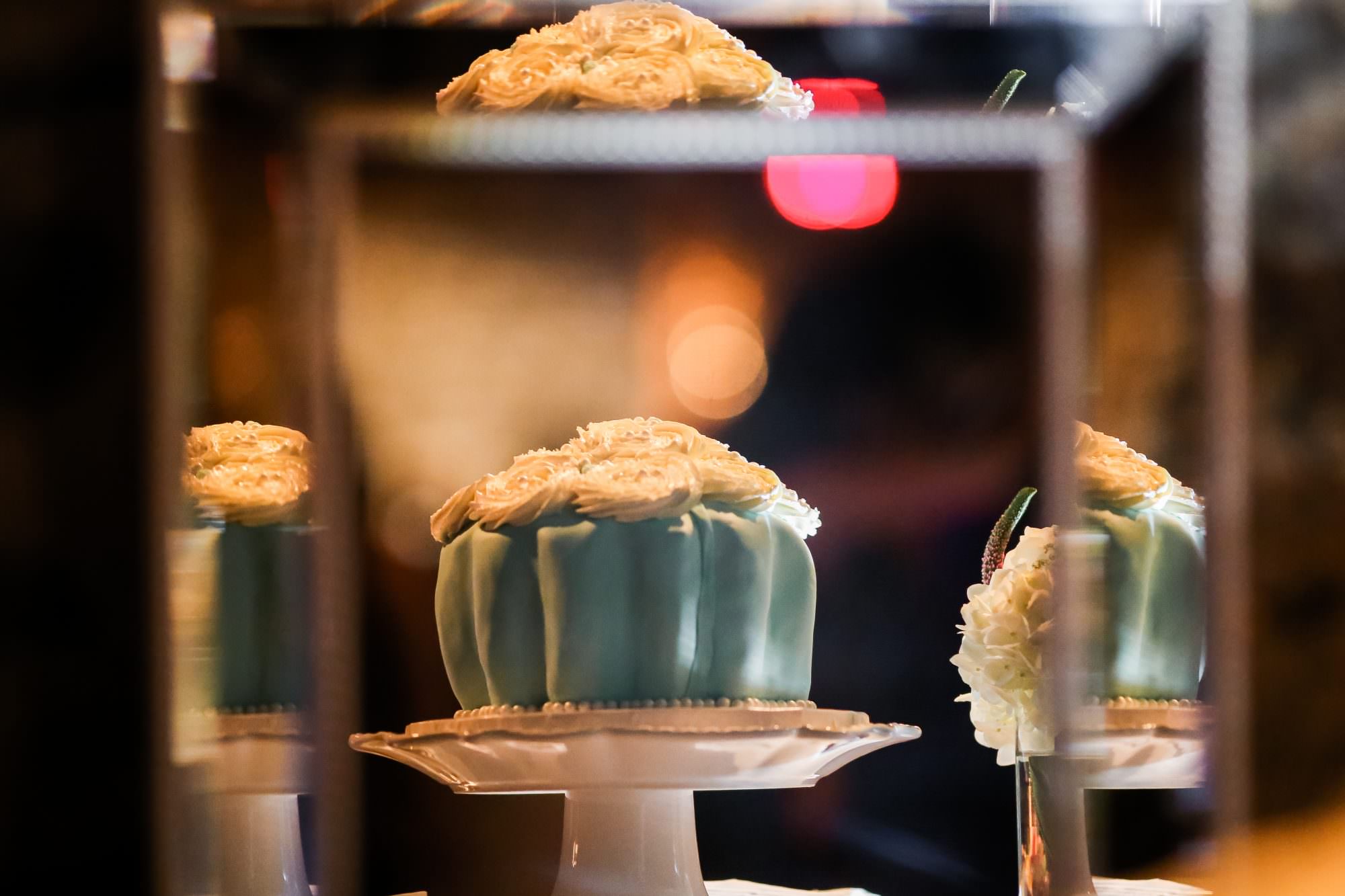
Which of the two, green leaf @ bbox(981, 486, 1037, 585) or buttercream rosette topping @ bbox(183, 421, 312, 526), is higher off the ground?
buttercream rosette topping @ bbox(183, 421, 312, 526)

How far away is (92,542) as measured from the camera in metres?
0.63

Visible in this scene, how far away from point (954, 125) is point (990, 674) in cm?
34

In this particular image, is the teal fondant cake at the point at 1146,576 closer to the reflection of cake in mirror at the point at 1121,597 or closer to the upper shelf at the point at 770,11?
the reflection of cake in mirror at the point at 1121,597

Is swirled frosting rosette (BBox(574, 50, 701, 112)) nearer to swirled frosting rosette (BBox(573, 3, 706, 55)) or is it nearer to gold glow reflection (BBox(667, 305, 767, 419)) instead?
swirled frosting rosette (BBox(573, 3, 706, 55))

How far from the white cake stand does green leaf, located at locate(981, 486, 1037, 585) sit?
109mm

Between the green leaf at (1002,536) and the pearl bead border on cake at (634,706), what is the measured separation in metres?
0.14

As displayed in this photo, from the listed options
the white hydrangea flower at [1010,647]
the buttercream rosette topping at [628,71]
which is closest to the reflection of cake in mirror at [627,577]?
the white hydrangea flower at [1010,647]

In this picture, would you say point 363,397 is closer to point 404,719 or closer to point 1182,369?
point 404,719

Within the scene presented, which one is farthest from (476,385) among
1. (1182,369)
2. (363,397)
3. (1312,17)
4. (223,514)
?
(1312,17)

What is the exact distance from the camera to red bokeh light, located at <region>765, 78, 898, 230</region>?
82cm

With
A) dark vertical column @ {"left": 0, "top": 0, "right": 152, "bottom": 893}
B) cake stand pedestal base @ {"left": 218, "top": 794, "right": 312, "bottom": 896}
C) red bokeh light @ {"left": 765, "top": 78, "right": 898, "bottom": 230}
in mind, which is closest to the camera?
dark vertical column @ {"left": 0, "top": 0, "right": 152, "bottom": 893}

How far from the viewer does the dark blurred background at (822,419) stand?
63 centimetres

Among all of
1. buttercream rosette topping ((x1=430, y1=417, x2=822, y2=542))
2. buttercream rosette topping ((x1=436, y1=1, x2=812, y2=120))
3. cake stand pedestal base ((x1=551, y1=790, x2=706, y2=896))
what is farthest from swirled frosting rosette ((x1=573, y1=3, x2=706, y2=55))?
cake stand pedestal base ((x1=551, y1=790, x2=706, y2=896))

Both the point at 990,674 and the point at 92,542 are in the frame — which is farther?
the point at 990,674
